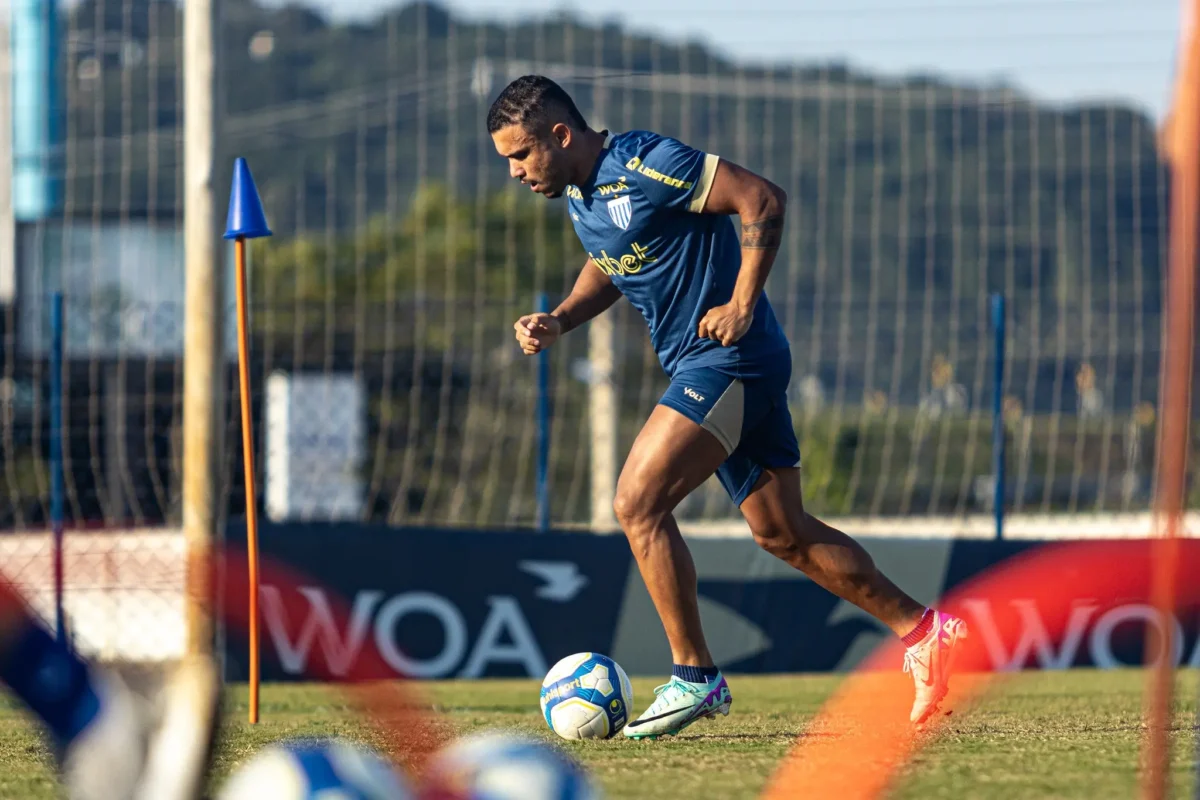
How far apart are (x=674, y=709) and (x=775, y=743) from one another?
34 centimetres

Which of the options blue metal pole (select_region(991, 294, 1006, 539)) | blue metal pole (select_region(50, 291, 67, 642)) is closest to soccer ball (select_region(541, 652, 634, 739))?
blue metal pole (select_region(50, 291, 67, 642))

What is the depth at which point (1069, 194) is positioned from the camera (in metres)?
11.0

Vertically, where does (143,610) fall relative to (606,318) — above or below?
below

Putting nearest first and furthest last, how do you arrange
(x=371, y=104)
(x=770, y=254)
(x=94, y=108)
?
(x=770, y=254) → (x=94, y=108) → (x=371, y=104)

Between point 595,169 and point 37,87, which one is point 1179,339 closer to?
point 595,169

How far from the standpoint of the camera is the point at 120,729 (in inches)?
105

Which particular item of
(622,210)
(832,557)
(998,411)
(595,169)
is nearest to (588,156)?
(595,169)

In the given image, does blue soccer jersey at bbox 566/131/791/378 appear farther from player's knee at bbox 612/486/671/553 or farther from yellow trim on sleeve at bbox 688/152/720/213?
player's knee at bbox 612/486/671/553

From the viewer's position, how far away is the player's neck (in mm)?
5383

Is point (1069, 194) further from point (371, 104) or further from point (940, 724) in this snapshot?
point (371, 104)

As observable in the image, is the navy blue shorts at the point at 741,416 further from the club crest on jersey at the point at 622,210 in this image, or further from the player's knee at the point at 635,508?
the club crest on jersey at the point at 622,210

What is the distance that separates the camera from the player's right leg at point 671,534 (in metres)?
5.18

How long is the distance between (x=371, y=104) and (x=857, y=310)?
21.4ft

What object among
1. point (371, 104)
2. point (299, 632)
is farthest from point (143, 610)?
point (371, 104)
